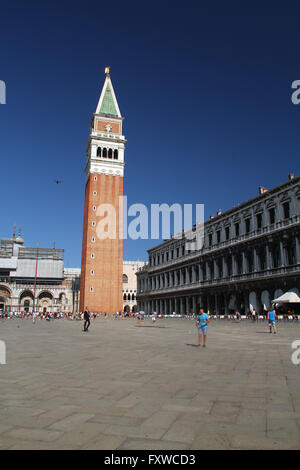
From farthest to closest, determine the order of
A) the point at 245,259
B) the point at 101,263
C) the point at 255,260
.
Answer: the point at 101,263 → the point at 245,259 → the point at 255,260

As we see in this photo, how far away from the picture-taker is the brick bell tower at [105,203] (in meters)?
62.3

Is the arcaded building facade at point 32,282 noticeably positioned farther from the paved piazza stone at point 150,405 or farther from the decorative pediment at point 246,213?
the paved piazza stone at point 150,405

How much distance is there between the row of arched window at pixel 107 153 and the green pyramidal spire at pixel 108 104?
25.9 feet

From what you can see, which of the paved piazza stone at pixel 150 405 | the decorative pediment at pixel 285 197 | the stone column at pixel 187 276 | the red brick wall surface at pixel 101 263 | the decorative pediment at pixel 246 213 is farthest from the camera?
the red brick wall surface at pixel 101 263

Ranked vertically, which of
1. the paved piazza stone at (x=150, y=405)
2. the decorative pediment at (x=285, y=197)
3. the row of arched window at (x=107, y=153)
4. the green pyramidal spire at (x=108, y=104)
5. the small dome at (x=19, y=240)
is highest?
the green pyramidal spire at (x=108, y=104)

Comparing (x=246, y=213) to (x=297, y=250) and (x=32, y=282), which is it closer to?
(x=297, y=250)

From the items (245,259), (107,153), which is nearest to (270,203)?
(245,259)

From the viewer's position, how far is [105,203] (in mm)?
65312

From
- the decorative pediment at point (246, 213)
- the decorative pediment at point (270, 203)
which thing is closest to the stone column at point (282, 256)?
the decorative pediment at point (270, 203)

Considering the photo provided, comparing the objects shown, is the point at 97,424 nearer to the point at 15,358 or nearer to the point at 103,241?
the point at 15,358

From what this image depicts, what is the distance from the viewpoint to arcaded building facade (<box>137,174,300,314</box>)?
32.6 m

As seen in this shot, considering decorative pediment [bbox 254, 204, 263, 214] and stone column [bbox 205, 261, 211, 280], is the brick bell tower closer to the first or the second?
stone column [bbox 205, 261, 211, 280]

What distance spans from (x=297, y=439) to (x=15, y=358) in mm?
7669

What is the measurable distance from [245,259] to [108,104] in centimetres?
4804
